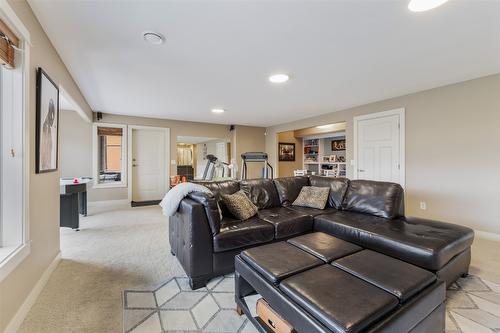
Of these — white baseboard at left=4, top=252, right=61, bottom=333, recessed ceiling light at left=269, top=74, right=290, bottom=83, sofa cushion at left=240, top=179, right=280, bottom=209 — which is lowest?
white baseboard at left=4, top=252, right=61, bottom=333

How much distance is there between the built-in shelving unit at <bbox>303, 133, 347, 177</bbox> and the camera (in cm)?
760

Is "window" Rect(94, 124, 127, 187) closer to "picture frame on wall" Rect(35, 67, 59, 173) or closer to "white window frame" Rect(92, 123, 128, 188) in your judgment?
"white window frame" Rect(92, 123, 128, 188)

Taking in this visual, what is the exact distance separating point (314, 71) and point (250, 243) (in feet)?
7.54

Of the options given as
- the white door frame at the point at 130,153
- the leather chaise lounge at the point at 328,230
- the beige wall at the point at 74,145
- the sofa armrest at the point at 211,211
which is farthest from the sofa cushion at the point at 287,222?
the beige wall at the point at 74,145

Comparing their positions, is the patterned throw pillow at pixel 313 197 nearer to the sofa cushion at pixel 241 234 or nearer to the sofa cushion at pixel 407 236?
the sofa cushion at pixel 407 236

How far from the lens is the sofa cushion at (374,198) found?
2.68 meters

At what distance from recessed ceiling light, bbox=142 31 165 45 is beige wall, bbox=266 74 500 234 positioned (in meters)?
4.08

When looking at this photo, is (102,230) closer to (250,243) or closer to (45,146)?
(45,146)

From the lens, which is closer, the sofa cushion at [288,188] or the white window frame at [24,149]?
the white window frame at [24,149]

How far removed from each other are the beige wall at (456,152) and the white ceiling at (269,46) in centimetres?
31

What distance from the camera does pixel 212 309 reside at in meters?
1.72

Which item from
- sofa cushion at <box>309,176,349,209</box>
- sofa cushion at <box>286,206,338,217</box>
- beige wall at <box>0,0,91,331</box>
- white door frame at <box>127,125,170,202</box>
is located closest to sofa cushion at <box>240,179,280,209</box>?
sofa cushion at <box>286,206,338,217</box>

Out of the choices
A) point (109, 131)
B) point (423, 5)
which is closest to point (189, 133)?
point (109, 131)


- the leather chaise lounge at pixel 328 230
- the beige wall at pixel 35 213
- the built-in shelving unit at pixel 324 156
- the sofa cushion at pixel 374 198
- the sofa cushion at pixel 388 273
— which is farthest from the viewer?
the built-in shelving unit at pixel 324 156
